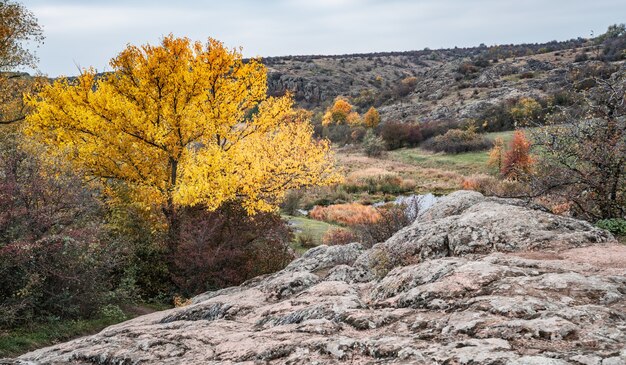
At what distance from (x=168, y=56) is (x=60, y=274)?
792 cm

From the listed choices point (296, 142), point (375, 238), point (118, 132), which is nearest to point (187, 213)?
point (118, 132)

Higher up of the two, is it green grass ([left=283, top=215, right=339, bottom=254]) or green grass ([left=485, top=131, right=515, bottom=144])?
green grass ([left=485, top=131, right=515, bottom=144])

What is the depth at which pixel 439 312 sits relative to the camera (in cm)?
528

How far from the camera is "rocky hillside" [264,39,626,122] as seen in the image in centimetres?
8250

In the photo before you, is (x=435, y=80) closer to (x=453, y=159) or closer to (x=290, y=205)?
(x=453, y=159)

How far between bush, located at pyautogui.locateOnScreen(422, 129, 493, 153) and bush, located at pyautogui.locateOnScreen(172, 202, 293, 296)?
4953 cm

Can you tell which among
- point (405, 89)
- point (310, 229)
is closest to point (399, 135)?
point (405, 89)

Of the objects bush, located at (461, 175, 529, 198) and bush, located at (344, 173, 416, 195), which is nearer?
bush, located at (461, 175, 529, 198)

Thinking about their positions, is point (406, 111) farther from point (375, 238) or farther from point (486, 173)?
point (375, 238)

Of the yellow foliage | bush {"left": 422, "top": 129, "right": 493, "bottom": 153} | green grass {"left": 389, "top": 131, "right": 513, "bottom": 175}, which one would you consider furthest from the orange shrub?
bush {"left": 422, "top": 129, "right": 493, "bottom": 153}

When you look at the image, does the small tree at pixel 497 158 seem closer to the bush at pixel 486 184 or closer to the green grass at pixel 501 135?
the bush at pixel 486 184

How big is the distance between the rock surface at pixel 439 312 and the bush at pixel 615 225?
1.28m

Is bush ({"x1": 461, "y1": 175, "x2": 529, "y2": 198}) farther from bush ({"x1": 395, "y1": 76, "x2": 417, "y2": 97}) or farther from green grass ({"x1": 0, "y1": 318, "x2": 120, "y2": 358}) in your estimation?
bush ({"x1": 395, "y1": 76, "x2": 417, "y2": 97})

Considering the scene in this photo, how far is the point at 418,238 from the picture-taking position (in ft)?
29.0
